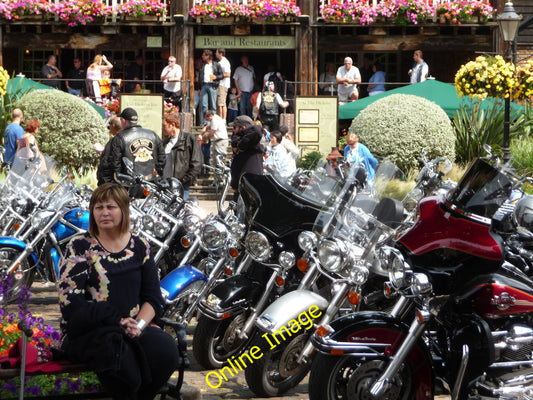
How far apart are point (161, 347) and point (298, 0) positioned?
21427 mm

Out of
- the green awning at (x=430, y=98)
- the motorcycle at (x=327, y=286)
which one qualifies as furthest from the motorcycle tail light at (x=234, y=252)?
the green awning at (x=430, y=98)

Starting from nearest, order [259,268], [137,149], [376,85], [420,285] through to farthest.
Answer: [420,285], [259,268], [137,149], [376,85]

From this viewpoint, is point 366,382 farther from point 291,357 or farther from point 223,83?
point 223,83

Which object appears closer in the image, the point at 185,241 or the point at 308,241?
the point at 308,241

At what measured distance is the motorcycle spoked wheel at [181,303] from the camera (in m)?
6.66

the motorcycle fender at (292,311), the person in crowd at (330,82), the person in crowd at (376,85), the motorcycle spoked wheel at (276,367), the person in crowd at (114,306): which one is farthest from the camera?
the person in crowd at (376,85)

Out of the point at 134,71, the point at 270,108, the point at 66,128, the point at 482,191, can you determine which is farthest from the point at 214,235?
the point at 134,71

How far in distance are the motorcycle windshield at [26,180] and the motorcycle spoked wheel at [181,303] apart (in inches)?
101

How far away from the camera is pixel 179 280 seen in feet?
21.9

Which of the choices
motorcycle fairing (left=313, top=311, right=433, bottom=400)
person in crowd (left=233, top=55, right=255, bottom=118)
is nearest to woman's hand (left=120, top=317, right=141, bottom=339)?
motorcycle fairing (left=313, top=311, right=433, bottom=400)

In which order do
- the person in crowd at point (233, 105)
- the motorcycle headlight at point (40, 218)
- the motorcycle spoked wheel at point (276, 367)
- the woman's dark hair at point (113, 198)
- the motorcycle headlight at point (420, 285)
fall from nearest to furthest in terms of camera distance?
the woman's dark hair at point (113, 198)
the motorcycle headlight at point (420, 285)
the motorcycle spoked wheel at point (276, 367)
the motorcycle headlight at point (40, 218)
the person in crowd at point (233, 105)

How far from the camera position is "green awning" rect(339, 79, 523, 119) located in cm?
1942

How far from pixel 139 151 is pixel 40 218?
6.69 feet

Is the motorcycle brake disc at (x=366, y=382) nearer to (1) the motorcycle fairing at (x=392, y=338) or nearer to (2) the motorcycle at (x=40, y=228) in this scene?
(1) the motorcycle fairing at (x=392, y=338)
